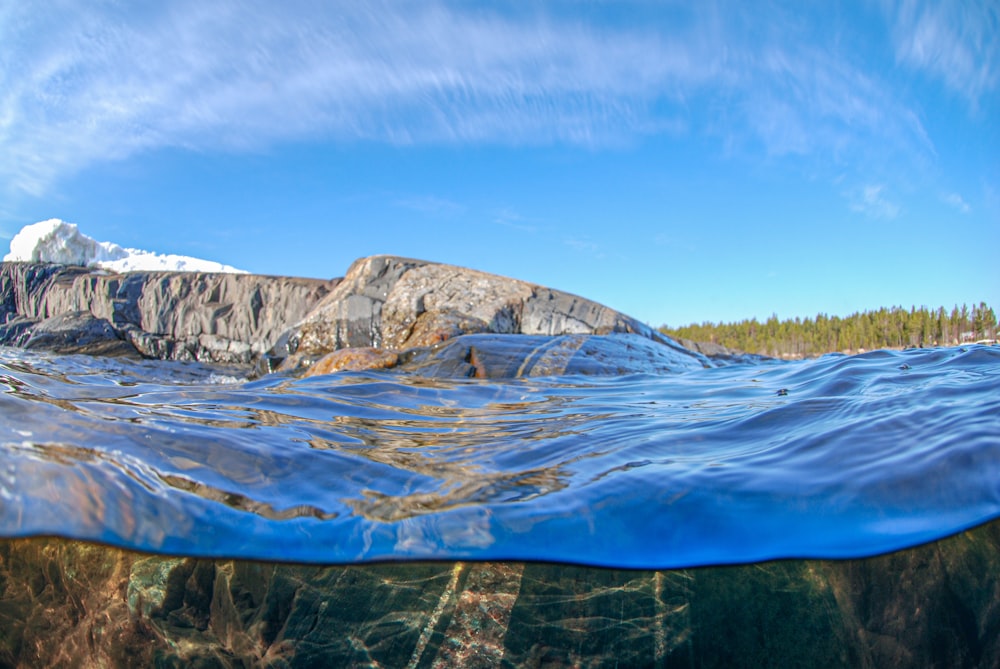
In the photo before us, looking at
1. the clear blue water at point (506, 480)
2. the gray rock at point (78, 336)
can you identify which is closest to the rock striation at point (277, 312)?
the gray rock at point (78, 336)

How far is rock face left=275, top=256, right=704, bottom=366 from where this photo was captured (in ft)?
44.8

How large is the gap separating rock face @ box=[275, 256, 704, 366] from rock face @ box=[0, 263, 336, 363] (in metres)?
2.61

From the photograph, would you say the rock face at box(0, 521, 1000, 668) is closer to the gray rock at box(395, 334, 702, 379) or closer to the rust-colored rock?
the gray rock at box(395, 334, 702, 379)

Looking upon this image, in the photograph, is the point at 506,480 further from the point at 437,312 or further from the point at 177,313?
the point at 177,313

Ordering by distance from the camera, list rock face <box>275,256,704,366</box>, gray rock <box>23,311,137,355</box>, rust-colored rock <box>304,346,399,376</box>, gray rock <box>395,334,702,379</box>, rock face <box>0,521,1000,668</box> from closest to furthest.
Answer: rock face <box>0,521,1000,668</box>, gray rock <box>395,334,702,379</box>, rust-colored rock <box>304,346,399,376</box>, rock face <box>275,256,704,366</box>, gray rock <box>23,311,137,355</box>

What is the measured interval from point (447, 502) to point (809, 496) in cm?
152

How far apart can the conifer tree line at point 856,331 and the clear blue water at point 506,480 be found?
70.2 feet

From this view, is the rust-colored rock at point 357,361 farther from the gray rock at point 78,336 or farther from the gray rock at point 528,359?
the gray rock at point 78,336

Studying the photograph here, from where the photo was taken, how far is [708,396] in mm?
5051

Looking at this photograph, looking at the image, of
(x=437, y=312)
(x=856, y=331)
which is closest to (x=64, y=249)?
(x=437, y=312)

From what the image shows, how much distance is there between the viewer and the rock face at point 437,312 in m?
13.7

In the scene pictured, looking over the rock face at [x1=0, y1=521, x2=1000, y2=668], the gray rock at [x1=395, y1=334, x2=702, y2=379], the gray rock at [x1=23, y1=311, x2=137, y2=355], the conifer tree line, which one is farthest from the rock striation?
the conifer tree line

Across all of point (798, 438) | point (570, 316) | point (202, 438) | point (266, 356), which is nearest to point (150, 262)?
point (266, 356)

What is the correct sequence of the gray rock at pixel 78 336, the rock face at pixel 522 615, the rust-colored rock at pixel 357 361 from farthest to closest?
1. the gray rock at pixel 78 336
2. the rust-colored rock at pixel 357 361
3. the rock face at pixel 522 615
